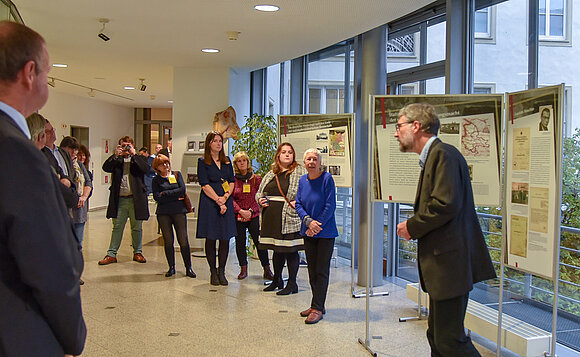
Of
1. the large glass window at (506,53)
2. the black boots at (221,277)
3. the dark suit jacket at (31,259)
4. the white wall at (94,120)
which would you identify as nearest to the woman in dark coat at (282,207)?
the black boots at (221,277)

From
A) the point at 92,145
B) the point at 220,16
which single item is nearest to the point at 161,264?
the point at 220,16

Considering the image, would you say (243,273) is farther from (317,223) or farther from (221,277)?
(317,223)

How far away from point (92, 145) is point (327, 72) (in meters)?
8.75

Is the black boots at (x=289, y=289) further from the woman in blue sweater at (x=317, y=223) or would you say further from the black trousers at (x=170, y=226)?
the black trousers at (x=170, y=226)

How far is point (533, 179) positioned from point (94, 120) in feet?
43.8

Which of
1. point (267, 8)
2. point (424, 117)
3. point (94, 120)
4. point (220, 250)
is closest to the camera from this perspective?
point (424, 117)

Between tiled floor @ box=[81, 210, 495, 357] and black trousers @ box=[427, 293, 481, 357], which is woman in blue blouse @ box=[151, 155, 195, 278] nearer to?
tiled floor @ box=[81, 210, 495, 357]

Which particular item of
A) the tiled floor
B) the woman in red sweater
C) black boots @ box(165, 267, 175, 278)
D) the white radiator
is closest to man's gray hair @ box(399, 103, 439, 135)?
the white radiator

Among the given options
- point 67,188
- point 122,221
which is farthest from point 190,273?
point 67,188

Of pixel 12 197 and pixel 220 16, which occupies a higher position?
pixel 220 16

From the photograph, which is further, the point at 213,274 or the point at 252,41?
the point at 252,41

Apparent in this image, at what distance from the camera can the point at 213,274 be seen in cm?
623

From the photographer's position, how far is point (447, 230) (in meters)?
2.87

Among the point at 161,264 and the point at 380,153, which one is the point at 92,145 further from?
the point at 380,153
